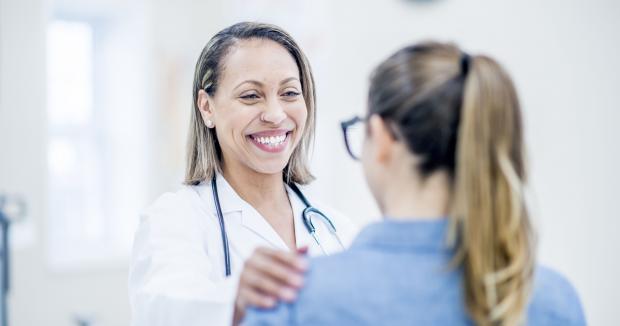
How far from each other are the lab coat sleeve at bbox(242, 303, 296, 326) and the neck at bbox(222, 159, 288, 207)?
62 cm

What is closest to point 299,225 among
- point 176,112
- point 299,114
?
point 299,114

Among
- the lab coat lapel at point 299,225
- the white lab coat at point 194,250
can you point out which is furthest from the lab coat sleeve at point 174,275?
the lab coat lapel at point 299,225

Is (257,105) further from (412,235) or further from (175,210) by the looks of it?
(412,235)

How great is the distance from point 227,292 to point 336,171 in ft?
7.22

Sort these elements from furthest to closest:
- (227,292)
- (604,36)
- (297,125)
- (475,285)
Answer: (604,36)
(297,125)
(227,292)
(475,285)

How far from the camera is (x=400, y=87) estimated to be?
78 centimetres

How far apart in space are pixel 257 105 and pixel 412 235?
622mm

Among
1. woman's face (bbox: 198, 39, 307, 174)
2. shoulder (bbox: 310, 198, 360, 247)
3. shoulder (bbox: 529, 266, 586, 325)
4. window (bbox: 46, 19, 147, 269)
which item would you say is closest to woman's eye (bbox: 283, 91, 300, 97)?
woman's face (bbox: 198, 39, 307, 174)

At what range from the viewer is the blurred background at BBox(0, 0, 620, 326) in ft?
9.14

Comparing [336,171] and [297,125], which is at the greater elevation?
[297,125]

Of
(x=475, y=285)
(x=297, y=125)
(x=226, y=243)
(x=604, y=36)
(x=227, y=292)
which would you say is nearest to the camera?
(x=475, y=285)

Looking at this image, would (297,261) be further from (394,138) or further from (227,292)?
(227,292)

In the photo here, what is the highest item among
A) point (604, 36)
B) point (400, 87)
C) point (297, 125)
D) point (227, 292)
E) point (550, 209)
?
point (604, 36)

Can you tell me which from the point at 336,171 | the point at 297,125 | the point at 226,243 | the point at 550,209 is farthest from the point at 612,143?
the point at 226,243
